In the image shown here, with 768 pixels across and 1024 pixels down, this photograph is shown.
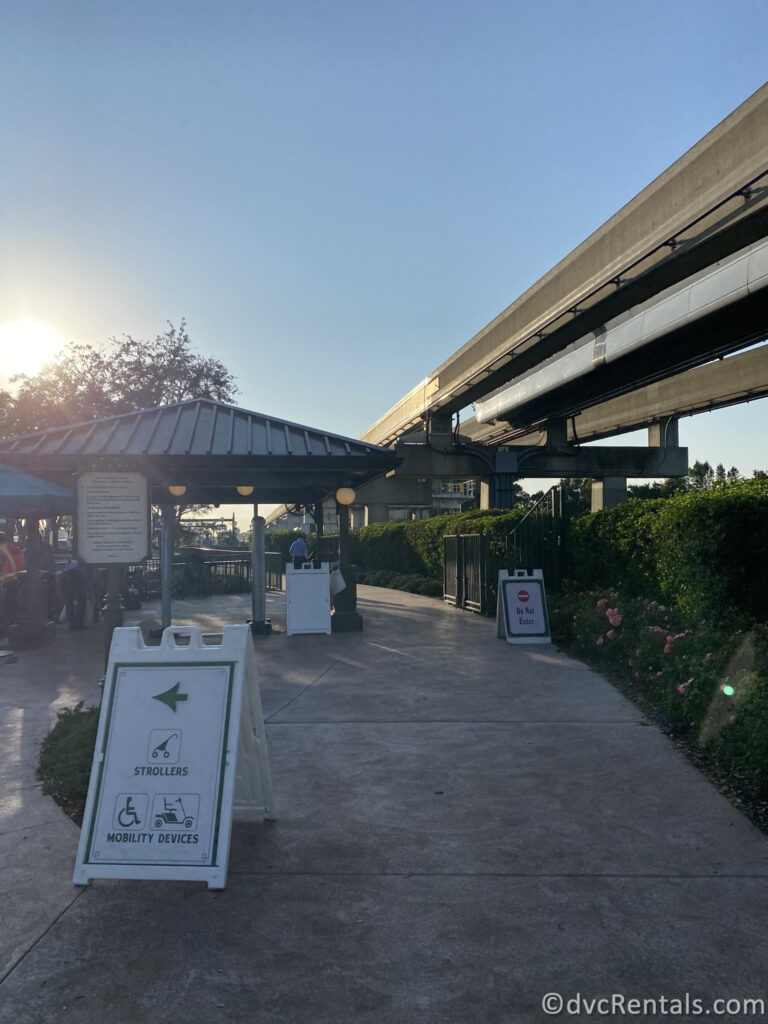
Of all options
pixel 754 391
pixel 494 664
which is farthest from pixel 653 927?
pixel 754 391

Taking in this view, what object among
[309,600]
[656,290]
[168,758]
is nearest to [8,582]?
[309,600]

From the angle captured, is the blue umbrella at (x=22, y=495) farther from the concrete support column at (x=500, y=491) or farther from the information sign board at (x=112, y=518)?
the concrete support column at (x=500, y=491)

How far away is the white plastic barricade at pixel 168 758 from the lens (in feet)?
13.6

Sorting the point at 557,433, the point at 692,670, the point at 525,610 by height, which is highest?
the point at 557,433

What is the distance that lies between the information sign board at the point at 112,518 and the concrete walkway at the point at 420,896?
6.10 ft

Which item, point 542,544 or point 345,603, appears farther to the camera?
point 542,544

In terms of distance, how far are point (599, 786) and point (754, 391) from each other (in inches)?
835

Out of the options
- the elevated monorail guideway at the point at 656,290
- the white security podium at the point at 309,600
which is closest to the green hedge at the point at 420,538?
the white security podium at the point at 309,600

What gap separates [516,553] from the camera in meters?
15.6

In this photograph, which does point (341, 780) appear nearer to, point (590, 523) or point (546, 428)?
point (590, 523)

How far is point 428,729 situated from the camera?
7398 millimetres

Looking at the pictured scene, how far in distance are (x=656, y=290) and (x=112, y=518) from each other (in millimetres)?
14438

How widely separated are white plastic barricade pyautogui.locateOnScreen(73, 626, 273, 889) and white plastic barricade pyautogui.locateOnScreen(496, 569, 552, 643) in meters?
8.06

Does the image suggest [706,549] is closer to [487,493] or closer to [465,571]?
[465,571]
